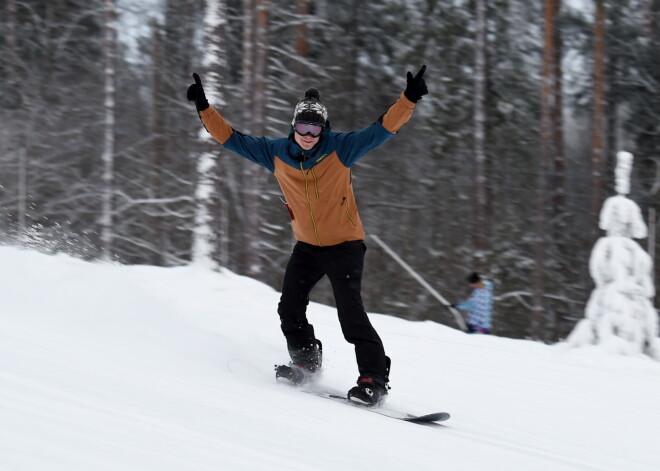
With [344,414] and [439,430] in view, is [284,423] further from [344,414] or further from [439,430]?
[439,430]

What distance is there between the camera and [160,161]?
18.5m

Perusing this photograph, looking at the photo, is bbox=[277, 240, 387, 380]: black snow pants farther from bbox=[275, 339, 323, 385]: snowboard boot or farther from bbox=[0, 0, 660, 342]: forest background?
bbox=[0, 0, 660, 342]: forest background

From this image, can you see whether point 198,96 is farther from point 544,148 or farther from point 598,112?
point 598,112

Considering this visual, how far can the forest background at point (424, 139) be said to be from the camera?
50.6 feet

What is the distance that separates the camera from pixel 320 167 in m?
Result: 3.76

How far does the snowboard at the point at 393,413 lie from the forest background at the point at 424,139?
10961 mm

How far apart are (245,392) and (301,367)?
770mm

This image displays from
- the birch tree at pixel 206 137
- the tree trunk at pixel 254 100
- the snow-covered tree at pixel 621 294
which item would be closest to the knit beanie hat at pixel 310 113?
the snow-covered tree at pixel 621 294

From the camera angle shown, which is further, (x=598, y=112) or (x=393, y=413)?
(x=598, y=112)

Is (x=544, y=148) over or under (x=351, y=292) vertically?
over

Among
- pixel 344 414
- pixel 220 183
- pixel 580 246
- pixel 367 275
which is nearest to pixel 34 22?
pixel 367 275

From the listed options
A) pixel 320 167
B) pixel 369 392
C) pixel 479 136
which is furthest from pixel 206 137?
pixel 479 136

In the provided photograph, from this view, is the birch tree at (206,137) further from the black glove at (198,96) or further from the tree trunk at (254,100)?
the black glove at (198,96)

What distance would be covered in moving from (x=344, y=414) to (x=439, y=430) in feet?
1.52
